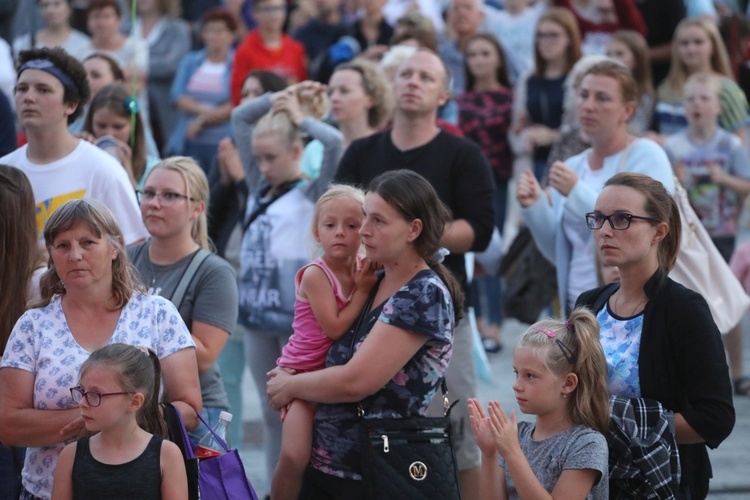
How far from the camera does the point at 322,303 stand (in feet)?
12.8

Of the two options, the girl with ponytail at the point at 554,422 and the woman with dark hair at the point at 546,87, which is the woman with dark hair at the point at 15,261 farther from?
the woman with dark hair at the point at 546,87

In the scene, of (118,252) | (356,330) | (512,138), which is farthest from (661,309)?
(512,138)

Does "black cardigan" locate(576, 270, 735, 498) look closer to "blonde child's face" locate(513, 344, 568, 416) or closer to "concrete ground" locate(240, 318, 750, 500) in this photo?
"blonde child's face" locate(513, 344, 568, 416)

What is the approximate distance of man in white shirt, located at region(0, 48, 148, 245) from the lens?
189 inches

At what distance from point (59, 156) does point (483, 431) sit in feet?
8.13

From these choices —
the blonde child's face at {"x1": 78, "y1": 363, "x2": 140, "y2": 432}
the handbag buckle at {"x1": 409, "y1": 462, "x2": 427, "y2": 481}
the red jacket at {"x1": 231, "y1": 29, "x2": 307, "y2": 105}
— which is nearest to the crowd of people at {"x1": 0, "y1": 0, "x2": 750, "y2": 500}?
the blonde child's face at {"x1": 78, "y1": 363, "x2": 140, "y2": 432}

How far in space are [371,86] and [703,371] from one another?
331cm

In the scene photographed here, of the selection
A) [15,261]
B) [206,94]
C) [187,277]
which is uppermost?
[206,94]

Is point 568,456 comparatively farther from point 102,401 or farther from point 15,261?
point 15,261

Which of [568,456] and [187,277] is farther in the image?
[187,277]

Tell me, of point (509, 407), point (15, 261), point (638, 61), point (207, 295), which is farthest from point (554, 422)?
point (638, 61)

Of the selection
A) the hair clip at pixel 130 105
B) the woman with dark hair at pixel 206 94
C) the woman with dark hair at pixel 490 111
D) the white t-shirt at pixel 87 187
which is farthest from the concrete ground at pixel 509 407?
the woman with dark hair at pixel 206 94

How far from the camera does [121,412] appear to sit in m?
3.39

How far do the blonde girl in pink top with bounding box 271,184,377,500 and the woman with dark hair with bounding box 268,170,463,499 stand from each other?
0.05m
